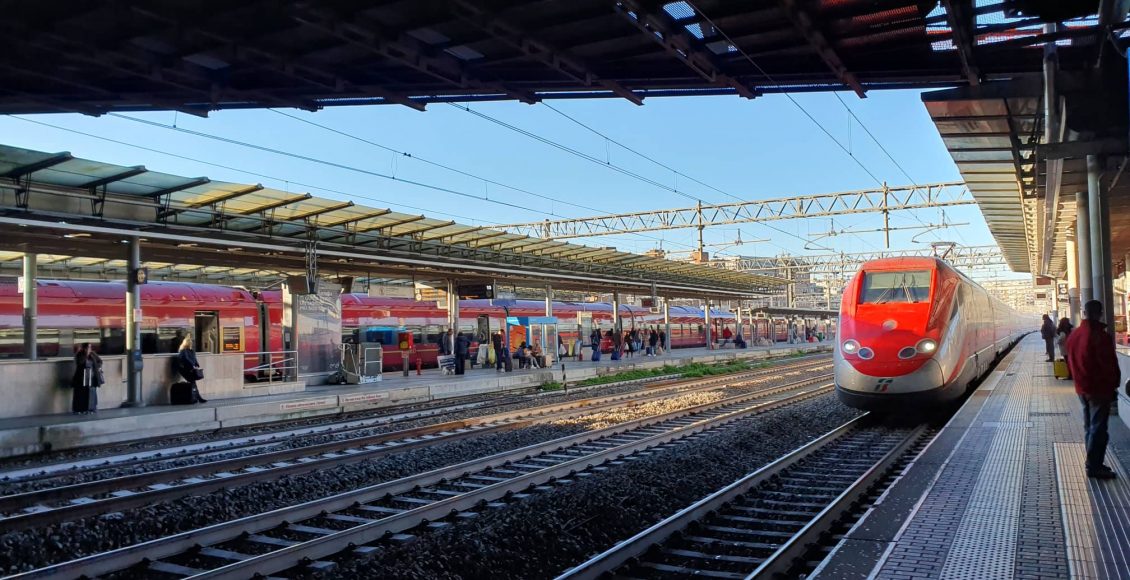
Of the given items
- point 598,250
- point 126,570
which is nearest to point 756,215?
point 598,250

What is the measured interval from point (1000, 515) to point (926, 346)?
18.9ft

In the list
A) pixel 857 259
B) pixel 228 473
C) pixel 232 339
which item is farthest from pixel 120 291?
pixel 857 259

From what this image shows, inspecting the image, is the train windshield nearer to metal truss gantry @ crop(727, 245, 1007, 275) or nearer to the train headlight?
the train headlight

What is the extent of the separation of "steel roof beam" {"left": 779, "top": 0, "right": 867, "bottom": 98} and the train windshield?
425 centimetres

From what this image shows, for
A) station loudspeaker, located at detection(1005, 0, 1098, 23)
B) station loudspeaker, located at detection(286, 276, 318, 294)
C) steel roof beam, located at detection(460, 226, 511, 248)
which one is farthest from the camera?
steel roof beam, located at detection(460, 226, 511, 248)

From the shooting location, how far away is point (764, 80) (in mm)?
9539

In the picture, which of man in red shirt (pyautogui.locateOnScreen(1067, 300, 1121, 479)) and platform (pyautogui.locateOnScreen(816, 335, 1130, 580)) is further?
man in red shirt (pyautogui.locateOnScreen(1067, 300, 1121, 479))

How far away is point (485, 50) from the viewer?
845 cm

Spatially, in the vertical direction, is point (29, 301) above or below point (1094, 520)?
above

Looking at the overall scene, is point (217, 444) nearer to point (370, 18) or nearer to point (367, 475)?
point (367, 475)

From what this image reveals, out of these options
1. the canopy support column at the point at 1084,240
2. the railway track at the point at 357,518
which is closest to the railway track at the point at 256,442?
the railway track at the point at 357,518

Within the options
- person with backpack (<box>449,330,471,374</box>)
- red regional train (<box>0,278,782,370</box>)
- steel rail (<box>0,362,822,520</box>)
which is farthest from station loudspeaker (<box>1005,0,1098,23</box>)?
person with backpack (<box>449,330,471,374</box>)

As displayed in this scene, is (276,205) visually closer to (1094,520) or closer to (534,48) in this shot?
(534,48)

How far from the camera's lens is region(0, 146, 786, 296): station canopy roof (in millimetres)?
13664
